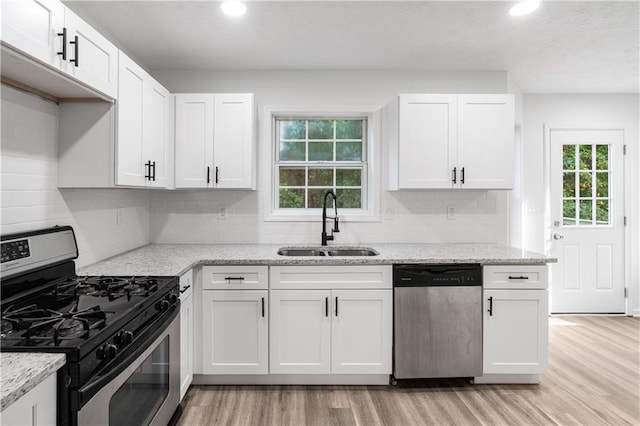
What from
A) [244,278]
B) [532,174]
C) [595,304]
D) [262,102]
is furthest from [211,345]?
[595,304]

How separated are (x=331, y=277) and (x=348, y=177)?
1251 mm

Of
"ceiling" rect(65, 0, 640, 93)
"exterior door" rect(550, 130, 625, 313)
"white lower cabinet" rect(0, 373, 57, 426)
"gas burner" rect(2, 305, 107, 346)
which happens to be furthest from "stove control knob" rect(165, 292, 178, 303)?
"exterior door" rect(550, 130, 625, 313)

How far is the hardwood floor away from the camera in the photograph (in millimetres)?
2254

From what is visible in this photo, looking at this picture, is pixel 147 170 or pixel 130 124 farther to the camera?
pixel 147 170

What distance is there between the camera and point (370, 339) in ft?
8.56

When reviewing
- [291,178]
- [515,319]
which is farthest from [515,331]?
[291,178]

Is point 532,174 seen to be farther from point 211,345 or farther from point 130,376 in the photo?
point 130,376

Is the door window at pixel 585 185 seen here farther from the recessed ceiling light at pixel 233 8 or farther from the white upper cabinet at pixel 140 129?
the white upper cabinet at pixel 140 129

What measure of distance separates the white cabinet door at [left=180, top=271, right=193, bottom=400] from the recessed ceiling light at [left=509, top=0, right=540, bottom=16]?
103 inches

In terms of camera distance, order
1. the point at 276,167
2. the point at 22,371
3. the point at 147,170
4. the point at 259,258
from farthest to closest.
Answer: the point at 276,167 → the point at 259,258 → the point at 147,170 → the point at 22,371

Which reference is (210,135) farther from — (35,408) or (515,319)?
(515,319)

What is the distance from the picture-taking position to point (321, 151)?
354 cm

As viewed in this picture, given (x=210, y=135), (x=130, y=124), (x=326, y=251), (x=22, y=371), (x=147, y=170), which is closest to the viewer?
(x=22, y=371)

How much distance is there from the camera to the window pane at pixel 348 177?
3547 mm
